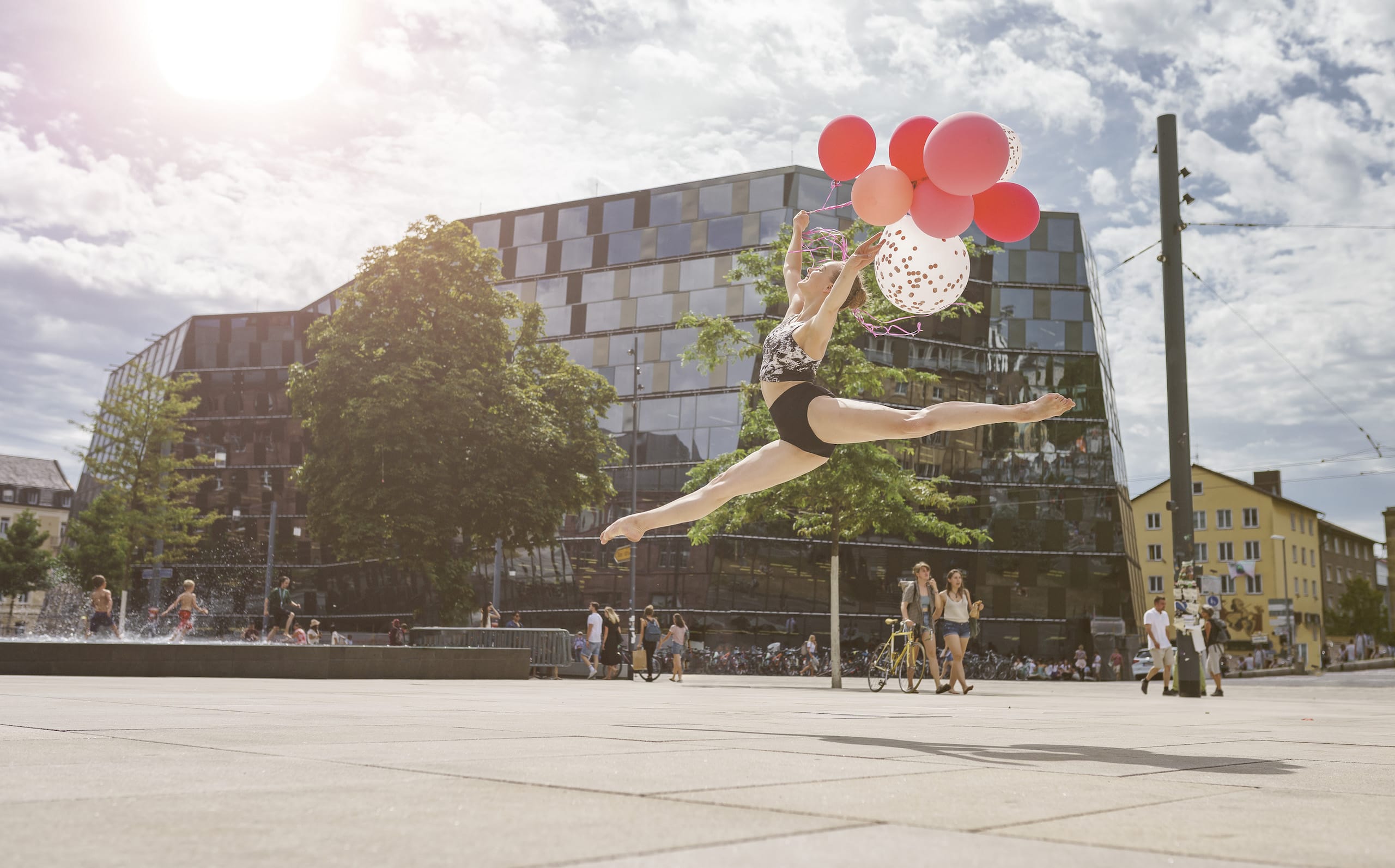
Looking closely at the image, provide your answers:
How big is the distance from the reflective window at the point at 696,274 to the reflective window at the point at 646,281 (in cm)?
94

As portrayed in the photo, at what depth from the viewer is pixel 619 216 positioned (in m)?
50.9

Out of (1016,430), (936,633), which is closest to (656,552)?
(1016,430)

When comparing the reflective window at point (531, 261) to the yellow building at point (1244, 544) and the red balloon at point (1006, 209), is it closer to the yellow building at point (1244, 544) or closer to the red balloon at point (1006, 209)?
the red balloon at point (1006, 209)

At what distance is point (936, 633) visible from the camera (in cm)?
1703

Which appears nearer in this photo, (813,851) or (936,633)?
(813,851)

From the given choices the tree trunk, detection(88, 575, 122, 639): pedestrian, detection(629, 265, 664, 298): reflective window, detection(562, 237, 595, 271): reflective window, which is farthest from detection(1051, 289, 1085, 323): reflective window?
detection(88, 575, 122, 639): pedestrian

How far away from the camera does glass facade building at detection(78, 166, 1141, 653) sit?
44.3 metres

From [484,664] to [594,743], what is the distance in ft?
54.8

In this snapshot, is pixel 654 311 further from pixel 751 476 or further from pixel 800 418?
pixel 800 418

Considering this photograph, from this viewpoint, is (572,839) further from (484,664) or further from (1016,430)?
(1016,430)

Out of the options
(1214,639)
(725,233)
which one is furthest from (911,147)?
(725,233)

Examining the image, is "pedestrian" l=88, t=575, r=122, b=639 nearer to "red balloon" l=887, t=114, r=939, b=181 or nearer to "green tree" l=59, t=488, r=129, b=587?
"red balloon" l=887, t=114, r=939, b=181

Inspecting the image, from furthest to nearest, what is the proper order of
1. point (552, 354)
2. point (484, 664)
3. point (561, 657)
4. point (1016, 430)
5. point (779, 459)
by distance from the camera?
point (1016, 430)
point (552, 354)
point (561, 657)
point (484, 664)
point (779, 459)

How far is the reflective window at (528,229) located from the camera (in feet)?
173
